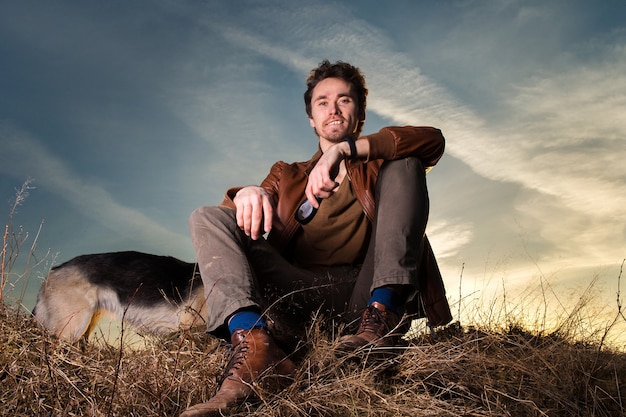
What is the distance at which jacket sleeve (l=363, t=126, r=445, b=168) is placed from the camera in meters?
3.11

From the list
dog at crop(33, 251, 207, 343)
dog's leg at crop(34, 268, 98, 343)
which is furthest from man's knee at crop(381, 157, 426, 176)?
dog's leg at crop(34, 268, 98, 343)

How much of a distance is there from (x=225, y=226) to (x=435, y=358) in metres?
1.26

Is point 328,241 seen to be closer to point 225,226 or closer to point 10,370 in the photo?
point 225,226

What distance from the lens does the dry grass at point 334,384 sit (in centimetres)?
235

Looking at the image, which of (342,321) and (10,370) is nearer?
(10,370)

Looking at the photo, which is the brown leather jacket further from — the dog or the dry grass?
the dog

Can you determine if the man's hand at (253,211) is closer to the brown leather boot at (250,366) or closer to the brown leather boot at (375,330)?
the brown leather boot at (250,366)

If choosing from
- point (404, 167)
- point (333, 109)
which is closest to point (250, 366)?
point (404, 167)

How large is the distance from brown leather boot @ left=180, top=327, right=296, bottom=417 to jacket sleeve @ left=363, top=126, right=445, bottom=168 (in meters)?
1.18

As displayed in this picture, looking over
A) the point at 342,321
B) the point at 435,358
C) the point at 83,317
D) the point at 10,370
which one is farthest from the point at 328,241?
the point at 83,317

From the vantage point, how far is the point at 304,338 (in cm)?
297

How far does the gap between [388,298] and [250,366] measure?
0.84 m

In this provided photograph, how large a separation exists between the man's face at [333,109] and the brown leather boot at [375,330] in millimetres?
1588

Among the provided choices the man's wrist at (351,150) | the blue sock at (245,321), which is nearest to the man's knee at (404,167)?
the man's wrist at (351,150)
